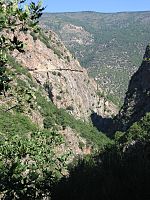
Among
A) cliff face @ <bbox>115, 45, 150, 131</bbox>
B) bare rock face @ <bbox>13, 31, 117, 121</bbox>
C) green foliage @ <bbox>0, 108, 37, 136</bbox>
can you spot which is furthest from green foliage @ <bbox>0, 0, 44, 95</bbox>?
cliff face @ <bbox>115, 45, 150, 131</bbox>

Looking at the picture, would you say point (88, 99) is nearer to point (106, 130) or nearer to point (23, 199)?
point (106, 130)

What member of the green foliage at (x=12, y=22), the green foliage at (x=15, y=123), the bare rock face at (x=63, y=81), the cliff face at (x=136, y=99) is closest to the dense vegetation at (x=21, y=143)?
the green foliage at (x=12, y=22)

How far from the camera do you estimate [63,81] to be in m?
144

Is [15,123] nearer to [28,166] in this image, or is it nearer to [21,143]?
[21,143]

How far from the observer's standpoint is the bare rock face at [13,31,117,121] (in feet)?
436

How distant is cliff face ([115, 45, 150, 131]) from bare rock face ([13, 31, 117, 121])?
18.0 meters

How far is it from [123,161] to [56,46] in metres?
156

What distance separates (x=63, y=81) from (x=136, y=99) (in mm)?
25578

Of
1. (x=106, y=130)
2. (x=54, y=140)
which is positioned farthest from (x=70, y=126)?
(x=54, y=140)

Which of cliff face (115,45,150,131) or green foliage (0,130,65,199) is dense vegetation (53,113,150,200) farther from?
cliff face (115,45,150,131)

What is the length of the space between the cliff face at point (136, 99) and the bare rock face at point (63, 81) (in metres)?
18.0

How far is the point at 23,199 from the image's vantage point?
1073cm

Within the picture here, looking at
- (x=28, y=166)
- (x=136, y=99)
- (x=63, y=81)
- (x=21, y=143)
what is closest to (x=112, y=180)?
(x=28, y=166)

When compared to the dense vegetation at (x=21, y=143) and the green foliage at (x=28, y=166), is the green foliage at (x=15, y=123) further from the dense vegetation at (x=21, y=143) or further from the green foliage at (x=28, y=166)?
the dense vegetation at (x=21, y=143)
